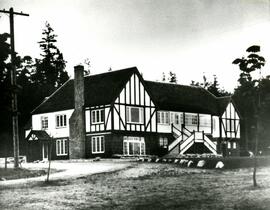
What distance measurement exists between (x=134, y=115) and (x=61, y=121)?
6.50 m

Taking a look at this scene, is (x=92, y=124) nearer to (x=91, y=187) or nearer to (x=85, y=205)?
(x=91, y=187)

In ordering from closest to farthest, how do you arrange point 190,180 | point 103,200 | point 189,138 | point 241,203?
point 241,203 < point 103,200 < point 190,180 < point 189,138

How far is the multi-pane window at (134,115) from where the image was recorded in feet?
146

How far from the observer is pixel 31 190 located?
20.7 meters

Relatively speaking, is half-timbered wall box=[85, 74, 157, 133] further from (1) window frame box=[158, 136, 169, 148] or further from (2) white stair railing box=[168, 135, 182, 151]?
(2) white stair railing box=[168, 135, 182, 151]

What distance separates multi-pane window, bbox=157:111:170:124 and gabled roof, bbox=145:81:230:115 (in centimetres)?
50

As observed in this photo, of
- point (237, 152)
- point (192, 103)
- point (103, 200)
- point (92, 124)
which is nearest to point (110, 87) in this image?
point (92, 124)

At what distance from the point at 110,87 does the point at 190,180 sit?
22589mm

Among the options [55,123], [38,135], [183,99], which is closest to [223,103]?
[183,99]

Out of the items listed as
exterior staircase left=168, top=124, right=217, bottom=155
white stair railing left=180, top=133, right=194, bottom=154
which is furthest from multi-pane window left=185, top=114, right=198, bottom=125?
→ white stair railing left=180, top=133, right=194, bottom=154

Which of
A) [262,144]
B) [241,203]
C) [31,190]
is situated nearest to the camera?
[241,203]

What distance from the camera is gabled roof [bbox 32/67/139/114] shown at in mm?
44031

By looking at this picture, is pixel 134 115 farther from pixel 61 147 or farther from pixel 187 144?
pixel 61 147

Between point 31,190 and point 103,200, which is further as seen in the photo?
point 31,190
